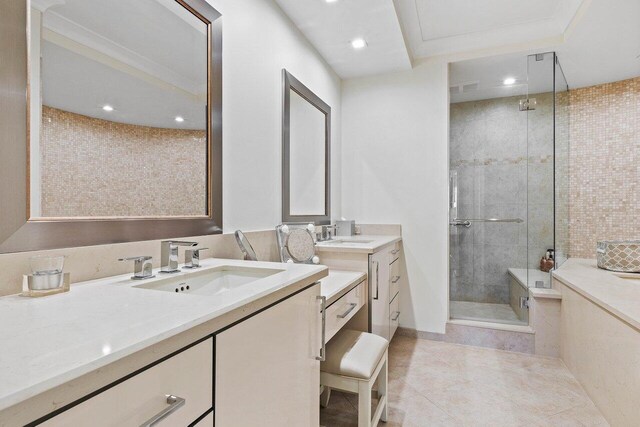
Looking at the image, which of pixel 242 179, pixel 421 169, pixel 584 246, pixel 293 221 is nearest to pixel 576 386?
pixel 584 246

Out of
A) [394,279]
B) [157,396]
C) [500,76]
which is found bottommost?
[394,279]

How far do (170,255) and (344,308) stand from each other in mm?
865

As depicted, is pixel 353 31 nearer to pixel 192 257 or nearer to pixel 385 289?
pixel 385 289

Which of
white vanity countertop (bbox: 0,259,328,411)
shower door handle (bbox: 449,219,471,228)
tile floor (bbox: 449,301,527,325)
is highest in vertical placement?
shower door handle (bbox: 449,219,471,228)

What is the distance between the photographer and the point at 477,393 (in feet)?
6.64

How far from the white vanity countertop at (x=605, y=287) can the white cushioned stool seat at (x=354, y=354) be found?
1.15 metres

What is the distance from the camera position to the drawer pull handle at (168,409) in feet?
1.75

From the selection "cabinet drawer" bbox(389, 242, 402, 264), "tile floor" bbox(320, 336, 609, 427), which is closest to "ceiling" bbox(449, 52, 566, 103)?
"cabinet drawer" bbox(389, 242, 402, 264)

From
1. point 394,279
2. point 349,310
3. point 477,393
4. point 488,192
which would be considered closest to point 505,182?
point 488,192

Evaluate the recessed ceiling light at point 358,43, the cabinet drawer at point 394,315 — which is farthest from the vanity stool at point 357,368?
the recessed ceiling light at point 358,43

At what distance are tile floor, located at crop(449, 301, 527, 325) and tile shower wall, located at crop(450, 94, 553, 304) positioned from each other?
0.21 ft

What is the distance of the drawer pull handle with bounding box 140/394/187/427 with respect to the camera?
1.75 ft

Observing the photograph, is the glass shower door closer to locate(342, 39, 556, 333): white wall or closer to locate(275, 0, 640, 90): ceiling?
locate(342, 39, 556, 333): white wall

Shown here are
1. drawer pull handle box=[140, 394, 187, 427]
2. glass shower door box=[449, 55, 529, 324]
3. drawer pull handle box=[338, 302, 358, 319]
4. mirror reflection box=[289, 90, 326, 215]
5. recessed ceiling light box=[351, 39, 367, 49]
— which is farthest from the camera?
glass shower door box=[449, 55, 529, 324]
